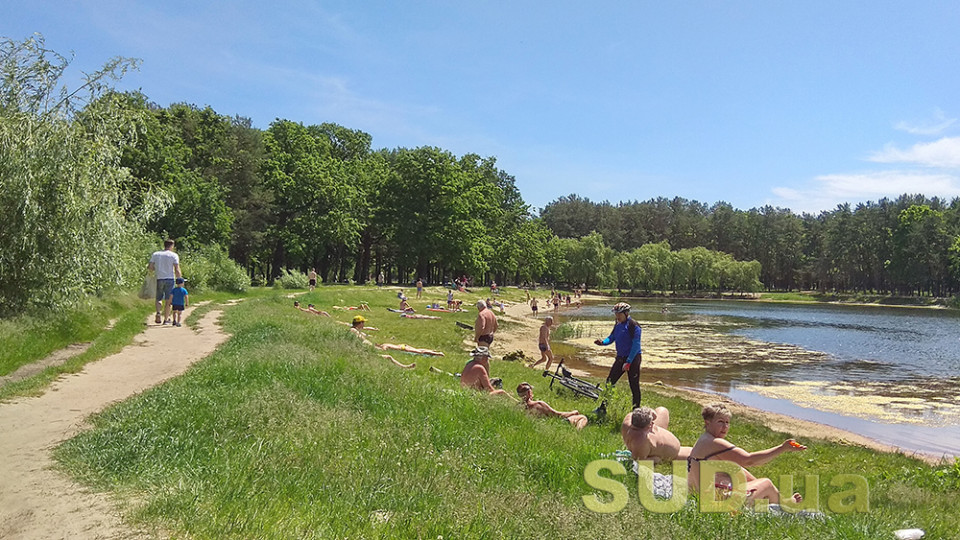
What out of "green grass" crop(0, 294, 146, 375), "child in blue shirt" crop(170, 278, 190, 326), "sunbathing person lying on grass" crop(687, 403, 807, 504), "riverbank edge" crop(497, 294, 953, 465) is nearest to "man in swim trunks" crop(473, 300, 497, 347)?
"sunbathing person lying on grass" crop(687, 403, 807, 504)

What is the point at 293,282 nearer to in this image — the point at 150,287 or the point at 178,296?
the point at 178,296

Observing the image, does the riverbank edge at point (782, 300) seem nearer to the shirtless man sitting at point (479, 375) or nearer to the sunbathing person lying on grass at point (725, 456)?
the shirtless man sitting at point (479, 375)

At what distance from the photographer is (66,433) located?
6855 mm

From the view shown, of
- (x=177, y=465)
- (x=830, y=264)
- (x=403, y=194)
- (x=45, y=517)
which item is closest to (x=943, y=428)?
(x=177, y=465)

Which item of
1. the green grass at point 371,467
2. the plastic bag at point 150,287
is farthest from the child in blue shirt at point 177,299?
the green grass at point 371,467

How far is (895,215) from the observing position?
344ft

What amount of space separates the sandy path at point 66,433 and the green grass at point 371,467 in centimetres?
22

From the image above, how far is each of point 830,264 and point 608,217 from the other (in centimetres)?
4861

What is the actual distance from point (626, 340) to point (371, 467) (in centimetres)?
699

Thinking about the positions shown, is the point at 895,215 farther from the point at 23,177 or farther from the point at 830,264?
the point at 23,177

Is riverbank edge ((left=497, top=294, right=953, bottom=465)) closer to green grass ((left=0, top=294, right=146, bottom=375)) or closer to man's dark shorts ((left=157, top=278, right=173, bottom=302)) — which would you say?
man's dark shorts ((left=157, top=278, right=173, bottom=302))

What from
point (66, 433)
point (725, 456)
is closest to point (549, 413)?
point (725, 456)

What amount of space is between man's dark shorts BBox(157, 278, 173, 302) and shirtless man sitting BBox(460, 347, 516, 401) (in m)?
8.80

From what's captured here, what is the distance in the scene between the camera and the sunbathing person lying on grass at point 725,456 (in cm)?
635
